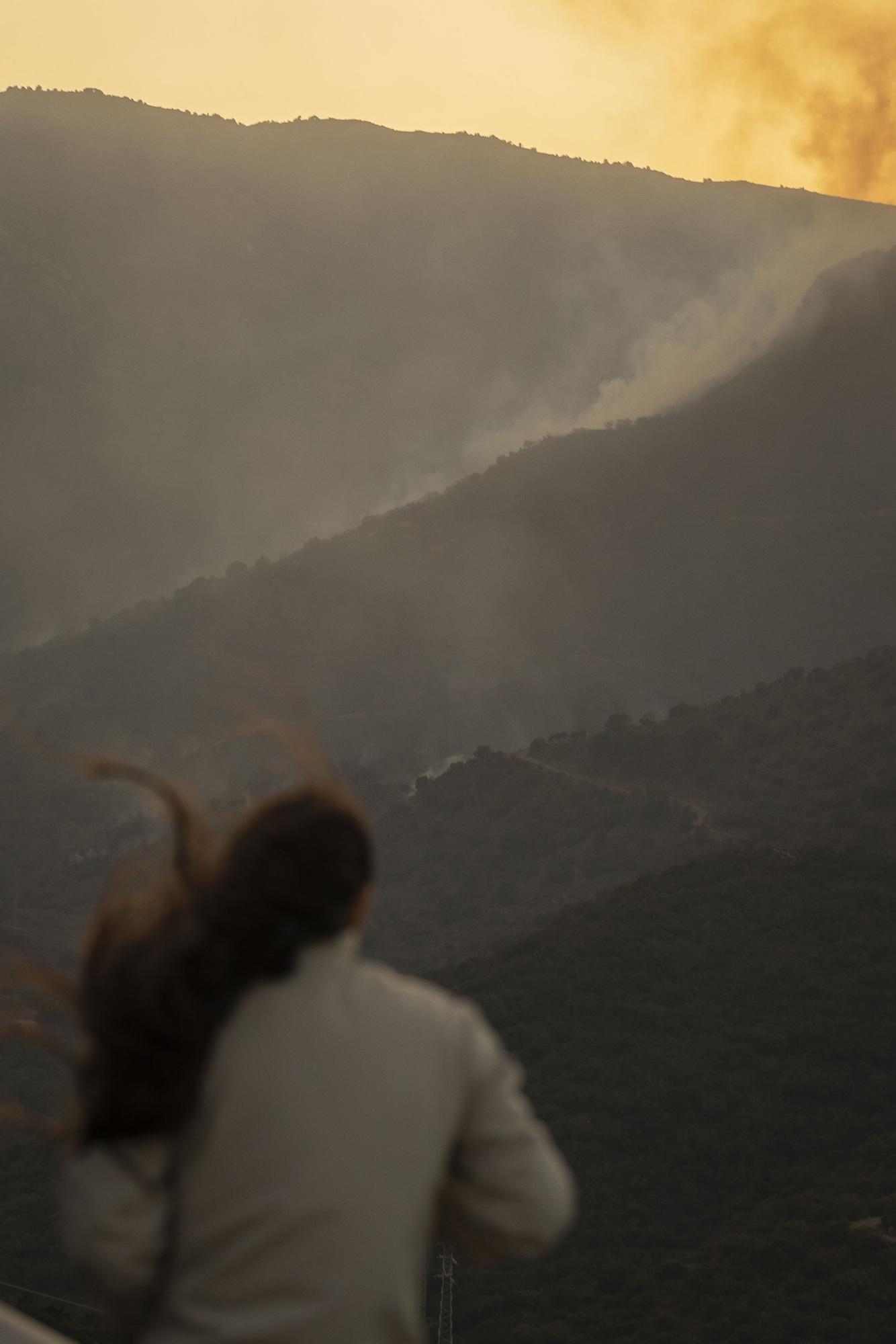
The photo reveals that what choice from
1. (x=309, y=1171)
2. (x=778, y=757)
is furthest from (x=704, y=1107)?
(x=778, y=757)

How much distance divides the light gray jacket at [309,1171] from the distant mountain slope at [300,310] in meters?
100.0

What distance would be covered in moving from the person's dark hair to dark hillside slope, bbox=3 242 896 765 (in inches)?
2389

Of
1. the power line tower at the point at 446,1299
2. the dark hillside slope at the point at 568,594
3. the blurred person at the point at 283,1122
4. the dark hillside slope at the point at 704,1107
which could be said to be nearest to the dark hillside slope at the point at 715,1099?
the dark hillside slope at the point at 704,1107

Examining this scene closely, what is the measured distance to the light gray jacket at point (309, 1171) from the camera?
161cm

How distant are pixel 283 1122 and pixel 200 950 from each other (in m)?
0.21

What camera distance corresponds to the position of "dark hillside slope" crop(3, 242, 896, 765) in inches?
2687

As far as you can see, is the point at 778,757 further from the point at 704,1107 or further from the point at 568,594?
the point at 568,594

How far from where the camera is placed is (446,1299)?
16.2 m

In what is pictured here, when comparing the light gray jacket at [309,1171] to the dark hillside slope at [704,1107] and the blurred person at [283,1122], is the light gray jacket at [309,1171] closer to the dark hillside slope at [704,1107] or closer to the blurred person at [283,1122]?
the blurred person at [283,1122]

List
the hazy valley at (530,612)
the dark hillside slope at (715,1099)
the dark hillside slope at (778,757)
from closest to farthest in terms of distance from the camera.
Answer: the dark hillside slope at (715,1099) → the hazy valley at (530,612) → the dark hillside slope at (778,757)

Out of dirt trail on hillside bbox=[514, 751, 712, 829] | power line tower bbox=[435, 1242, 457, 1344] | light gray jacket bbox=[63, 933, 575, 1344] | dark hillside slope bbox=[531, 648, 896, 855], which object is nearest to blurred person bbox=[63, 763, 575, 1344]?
light gray jacket bbox=[63, 933, 575, 1344]

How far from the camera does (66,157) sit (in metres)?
126

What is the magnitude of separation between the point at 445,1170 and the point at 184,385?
395ft

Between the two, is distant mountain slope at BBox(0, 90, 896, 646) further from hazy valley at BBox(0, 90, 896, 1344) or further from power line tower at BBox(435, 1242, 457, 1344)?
power line tower at BBox(435, 1242, 457, 1344)
